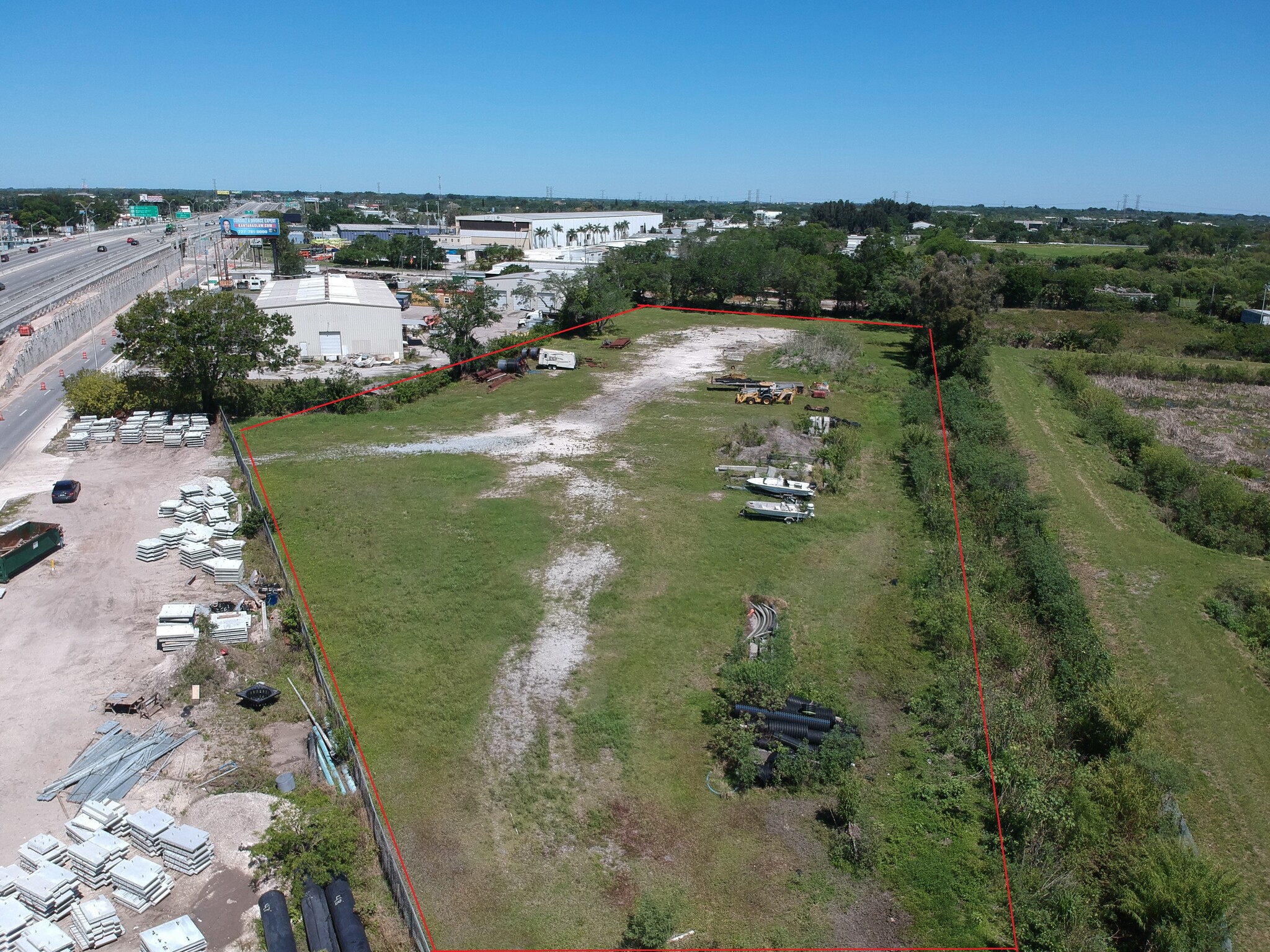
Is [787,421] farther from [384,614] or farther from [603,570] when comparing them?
[384,614]

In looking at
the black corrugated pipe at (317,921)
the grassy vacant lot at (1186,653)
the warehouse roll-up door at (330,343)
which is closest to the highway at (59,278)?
the warehouse roll-up door at (330,343)

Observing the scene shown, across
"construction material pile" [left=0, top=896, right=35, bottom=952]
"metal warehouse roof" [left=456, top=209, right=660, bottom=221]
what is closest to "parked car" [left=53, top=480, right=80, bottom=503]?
"construction material pile" [left=0, top=896, right=35, bottom=952]

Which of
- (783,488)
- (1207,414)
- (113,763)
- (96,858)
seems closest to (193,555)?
(113,763)

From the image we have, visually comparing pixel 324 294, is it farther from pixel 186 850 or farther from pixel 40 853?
pixel 186 850

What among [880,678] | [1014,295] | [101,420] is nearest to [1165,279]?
[1014,295]

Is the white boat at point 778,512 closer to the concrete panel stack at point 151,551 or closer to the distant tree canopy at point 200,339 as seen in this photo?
the concrete panel stack at point 151,551

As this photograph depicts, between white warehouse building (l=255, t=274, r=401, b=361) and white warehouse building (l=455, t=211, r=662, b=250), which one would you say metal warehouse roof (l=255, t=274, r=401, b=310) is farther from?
white warehouse building (l=455, t=211, r=662, b=250)

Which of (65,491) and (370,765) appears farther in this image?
(65,491)

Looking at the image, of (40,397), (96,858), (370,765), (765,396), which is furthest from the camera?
(765,396)
